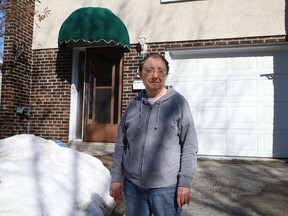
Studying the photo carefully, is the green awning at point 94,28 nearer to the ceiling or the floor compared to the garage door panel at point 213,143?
nearer to the ceiling

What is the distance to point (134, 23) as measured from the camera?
9109 millimetres

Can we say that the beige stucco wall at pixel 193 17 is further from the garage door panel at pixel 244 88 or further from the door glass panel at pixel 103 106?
the door glass panel at pixel 103 106

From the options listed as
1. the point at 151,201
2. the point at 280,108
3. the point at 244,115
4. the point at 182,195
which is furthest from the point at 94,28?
the point at 182,195

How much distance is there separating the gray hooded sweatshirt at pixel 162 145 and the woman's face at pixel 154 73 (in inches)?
3.9

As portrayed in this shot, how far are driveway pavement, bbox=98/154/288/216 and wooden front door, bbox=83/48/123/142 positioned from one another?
1.99m

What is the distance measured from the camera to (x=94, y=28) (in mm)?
8188

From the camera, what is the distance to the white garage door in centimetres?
803

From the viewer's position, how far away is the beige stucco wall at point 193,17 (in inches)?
320

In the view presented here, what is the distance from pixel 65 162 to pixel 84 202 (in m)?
0.85

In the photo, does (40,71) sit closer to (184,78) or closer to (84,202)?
(184,78)

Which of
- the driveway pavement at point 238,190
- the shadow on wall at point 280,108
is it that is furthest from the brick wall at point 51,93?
the shadow on wall at point 280,108

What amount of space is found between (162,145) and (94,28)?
6203 mm

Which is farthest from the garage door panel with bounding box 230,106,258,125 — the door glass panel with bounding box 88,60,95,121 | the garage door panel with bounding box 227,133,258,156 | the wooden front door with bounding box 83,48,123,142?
the door glass panel with bounding box 88,60,95,121

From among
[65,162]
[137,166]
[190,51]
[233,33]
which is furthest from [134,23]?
[137,166]
